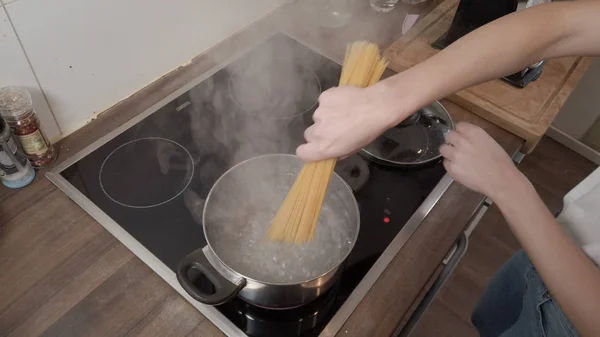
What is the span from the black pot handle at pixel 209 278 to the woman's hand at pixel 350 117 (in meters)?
0.20

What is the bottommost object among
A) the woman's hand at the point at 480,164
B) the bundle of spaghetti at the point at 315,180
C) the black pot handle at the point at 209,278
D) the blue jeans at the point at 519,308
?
the blue jeans at the point at 519,308

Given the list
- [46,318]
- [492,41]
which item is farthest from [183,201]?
[492,41]

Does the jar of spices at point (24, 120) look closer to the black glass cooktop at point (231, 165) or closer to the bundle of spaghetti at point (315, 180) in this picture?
the black glass cooktop at point (231, 165)

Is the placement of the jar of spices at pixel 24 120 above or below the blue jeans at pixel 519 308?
above

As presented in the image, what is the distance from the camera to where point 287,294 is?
59 cm

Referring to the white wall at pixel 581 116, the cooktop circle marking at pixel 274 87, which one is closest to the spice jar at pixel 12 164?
the cooktop circle marking at pixel 274 87

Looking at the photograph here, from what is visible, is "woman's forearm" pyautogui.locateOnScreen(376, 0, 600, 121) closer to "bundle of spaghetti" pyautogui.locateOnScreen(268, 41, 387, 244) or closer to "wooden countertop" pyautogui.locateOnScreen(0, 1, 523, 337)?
"bundle of spaghetti" pyautogui.locateOnScreen(268, 41, 387, 244)

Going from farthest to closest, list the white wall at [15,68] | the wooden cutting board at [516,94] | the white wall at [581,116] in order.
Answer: the white wall at [581,116]
the wooden cutting board at [516,94]
the white wall at [15,68]

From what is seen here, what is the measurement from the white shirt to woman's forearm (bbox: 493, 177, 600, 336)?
153 millimetres

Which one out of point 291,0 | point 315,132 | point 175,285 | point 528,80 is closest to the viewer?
point 315,132

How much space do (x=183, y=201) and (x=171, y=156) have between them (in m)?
0.11

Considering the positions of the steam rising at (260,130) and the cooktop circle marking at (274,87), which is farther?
the cooktop circle marking at (274,87)

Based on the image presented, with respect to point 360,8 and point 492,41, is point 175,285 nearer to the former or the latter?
point 492,41

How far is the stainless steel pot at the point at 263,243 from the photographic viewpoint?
1.90 feet
